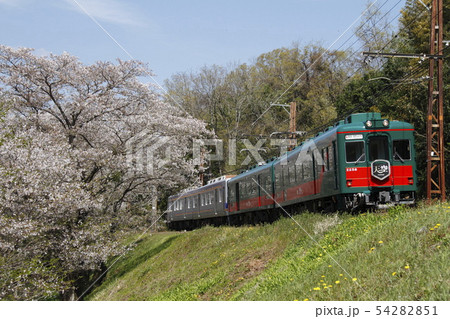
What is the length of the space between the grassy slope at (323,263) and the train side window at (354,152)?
6.06 feet

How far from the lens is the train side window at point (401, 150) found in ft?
58.2

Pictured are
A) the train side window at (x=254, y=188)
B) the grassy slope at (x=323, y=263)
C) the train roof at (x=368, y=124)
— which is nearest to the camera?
the grassy slope at (x=323, y=263)

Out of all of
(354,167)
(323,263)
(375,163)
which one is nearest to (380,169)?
(375,163)

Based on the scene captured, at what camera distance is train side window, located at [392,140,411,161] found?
17750 millimetres

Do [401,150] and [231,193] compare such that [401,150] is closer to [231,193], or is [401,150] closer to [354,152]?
[354,152]

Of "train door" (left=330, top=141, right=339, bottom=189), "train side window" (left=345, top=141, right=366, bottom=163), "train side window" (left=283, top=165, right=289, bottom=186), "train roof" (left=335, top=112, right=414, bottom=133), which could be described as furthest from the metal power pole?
"train side window" (left=283, top=165, right=289, bottom=186)

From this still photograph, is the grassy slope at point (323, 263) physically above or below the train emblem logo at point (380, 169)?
below

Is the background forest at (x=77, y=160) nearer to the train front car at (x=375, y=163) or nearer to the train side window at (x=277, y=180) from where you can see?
the train front car at (x=375, y=163)

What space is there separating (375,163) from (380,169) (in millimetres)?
226

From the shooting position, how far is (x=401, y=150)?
17844 millimetres

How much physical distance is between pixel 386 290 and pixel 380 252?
201 cm

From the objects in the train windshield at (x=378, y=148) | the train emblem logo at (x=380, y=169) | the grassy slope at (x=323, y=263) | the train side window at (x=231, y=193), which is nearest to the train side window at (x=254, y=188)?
the grassy slope at (x=323, y=263)

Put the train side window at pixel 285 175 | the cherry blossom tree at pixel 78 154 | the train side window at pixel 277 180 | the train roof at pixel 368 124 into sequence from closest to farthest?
the train roof at pixel 368 124, the cherry blossom tree at pixel 78 154, the train side window at pixel 285 175, the train side window at pixel 277 180

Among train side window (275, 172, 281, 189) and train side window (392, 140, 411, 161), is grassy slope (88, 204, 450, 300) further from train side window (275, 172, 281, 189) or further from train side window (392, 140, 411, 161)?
train side window (392, 140, 411, 161)
